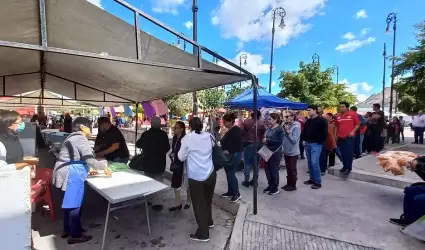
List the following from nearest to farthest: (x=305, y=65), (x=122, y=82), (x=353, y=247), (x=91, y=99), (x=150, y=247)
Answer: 1. (x=353, y=247)
2. (x=150, y=247)
3. (x=122, y=82)
4. (x=91, y=99)
5. (x=305, y=65)

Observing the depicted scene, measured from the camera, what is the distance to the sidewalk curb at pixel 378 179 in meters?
5.28

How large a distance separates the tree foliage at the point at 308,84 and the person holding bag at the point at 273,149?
58.6 feet

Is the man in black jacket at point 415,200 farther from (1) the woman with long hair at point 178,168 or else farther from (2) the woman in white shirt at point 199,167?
(1) the woman with long hair at point 178,168

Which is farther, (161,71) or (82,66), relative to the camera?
(82,66)

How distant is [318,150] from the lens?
16.7 ft

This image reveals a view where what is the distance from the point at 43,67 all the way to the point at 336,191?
21.9 feet

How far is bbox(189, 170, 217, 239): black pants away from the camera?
11.0 feet

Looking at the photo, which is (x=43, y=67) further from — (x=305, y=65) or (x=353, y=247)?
(x=305, y=65)

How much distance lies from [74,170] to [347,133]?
528cm

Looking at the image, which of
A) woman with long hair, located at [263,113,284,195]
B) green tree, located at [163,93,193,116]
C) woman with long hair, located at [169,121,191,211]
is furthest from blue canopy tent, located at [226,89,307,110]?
green tree, located at [163,93,193,116]

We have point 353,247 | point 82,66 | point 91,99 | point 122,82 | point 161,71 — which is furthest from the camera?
point 91,99

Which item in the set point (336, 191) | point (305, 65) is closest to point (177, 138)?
point (336, 191)

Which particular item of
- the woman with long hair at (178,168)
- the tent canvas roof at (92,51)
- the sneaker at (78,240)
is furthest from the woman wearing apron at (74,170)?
the woman with long hair at (178,168)

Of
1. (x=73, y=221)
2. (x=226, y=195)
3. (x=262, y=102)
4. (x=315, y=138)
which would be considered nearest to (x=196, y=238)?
(x=226, y=195)
